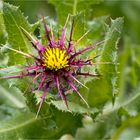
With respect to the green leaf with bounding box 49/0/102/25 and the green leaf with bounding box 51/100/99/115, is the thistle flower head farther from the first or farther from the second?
the green leaf with bounding box 49/0/102/25

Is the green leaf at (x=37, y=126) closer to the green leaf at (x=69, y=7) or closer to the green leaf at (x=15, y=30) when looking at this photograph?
the green leaf at (x=15, y=30)

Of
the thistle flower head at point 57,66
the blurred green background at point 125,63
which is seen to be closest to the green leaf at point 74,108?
the thistle flower head at point 57,66

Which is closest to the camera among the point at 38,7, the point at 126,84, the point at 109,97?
the point at 109,97

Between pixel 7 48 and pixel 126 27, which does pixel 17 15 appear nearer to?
pixel 7 48

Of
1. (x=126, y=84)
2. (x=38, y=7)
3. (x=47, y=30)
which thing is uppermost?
(x=38, y=7)

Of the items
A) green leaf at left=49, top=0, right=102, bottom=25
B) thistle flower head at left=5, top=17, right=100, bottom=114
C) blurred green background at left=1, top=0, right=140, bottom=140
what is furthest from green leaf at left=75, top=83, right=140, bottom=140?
Result: green leaf at left=49, top=0, right=102, bottom=25

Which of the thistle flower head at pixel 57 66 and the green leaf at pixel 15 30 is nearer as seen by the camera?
the thistle flower head at pixel 57 66

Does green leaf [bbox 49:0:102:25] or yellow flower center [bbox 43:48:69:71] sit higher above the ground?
→ green leaf [bbox 49:0:102:25]

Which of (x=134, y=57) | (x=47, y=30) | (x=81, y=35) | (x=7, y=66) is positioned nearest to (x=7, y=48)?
(x=7, y=66)
